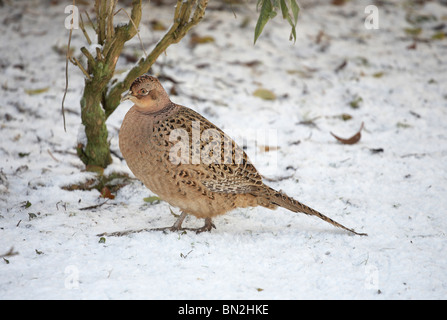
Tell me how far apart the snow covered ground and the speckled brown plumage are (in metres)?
0.23

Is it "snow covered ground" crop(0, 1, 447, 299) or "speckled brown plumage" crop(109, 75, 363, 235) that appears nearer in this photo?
"snow covered ground" crop(0, 1, 447, 299)

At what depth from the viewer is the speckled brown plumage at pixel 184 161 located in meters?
3.10

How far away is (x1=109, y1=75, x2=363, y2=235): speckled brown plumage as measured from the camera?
3104mm

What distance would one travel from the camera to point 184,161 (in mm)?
3107

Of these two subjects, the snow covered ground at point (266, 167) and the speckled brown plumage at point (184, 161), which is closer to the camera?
the snow covered ground at point (266, 167)

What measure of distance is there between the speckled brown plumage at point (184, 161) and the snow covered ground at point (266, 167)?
0.77ft

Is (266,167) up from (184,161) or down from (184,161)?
down

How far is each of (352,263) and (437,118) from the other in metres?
2.83

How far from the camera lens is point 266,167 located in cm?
434

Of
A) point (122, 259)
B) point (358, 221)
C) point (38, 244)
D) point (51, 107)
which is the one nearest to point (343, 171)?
point (358, 221)

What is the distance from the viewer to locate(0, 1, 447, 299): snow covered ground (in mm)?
2760

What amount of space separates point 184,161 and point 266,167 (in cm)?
140

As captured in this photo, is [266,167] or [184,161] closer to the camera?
[184,161]
